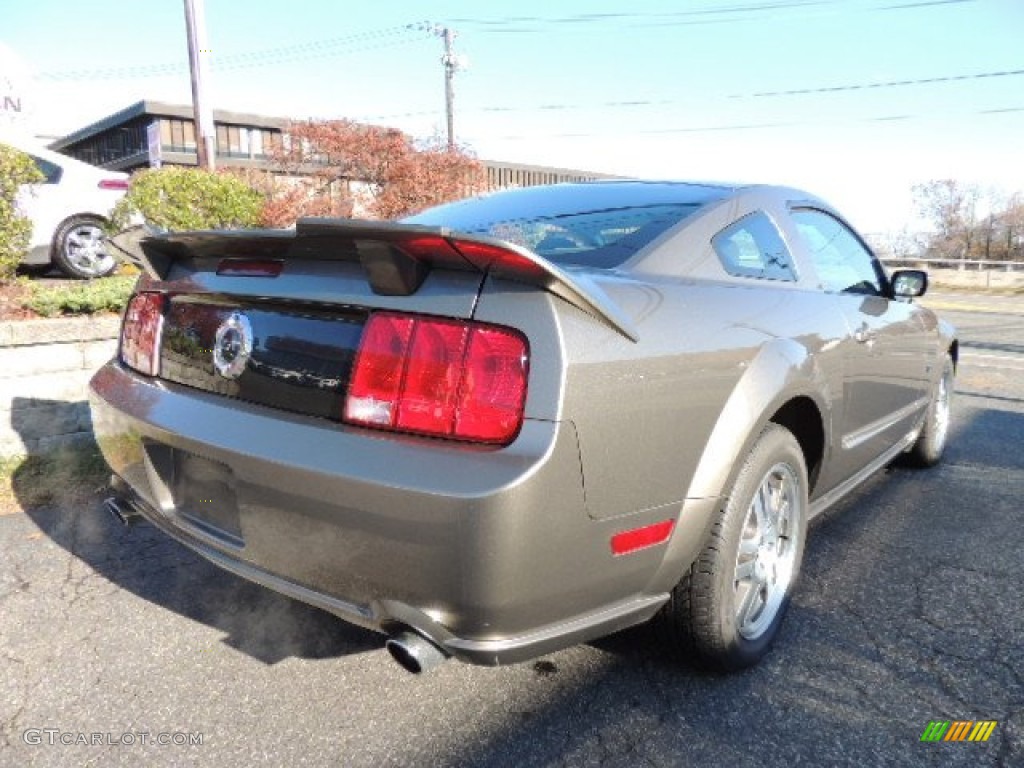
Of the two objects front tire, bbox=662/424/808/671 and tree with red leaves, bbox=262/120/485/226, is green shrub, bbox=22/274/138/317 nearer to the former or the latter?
front tire, bbox=662/424/808/671

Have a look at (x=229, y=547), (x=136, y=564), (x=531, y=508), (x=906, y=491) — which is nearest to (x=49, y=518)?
(x=136, y=564)

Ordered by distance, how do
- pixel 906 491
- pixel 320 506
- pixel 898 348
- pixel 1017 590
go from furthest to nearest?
pixel 906 491 < pixel 898 348 < pixel 1017 590 < pixel 320 506

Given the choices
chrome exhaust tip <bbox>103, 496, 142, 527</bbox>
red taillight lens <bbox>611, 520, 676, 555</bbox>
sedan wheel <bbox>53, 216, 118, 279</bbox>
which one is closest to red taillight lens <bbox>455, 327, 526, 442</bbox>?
red taillight lens <bbox>611, 520, 676, 555</bbox>

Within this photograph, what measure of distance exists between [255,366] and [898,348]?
280 cm

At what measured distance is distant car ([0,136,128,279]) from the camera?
23.1 ft

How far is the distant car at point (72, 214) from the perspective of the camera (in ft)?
23.1

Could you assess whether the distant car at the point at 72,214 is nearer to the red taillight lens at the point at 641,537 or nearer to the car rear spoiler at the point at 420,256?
the car rear spoiler at the point at 420,256

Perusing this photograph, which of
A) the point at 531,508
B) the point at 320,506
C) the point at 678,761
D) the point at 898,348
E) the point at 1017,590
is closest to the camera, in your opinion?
the point at 531,508

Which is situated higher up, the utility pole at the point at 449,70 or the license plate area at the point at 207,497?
the utility pole at the point at 449,70

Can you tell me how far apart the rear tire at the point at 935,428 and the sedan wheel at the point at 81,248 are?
6867 millimetres

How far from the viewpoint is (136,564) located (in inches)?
119

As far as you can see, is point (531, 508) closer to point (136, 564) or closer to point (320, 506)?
point (320, 506)

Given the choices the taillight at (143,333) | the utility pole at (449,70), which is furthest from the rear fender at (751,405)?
the utility pole at (449,70)

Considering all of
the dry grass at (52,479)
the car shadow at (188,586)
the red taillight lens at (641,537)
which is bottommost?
the car shadow at (188,586)
